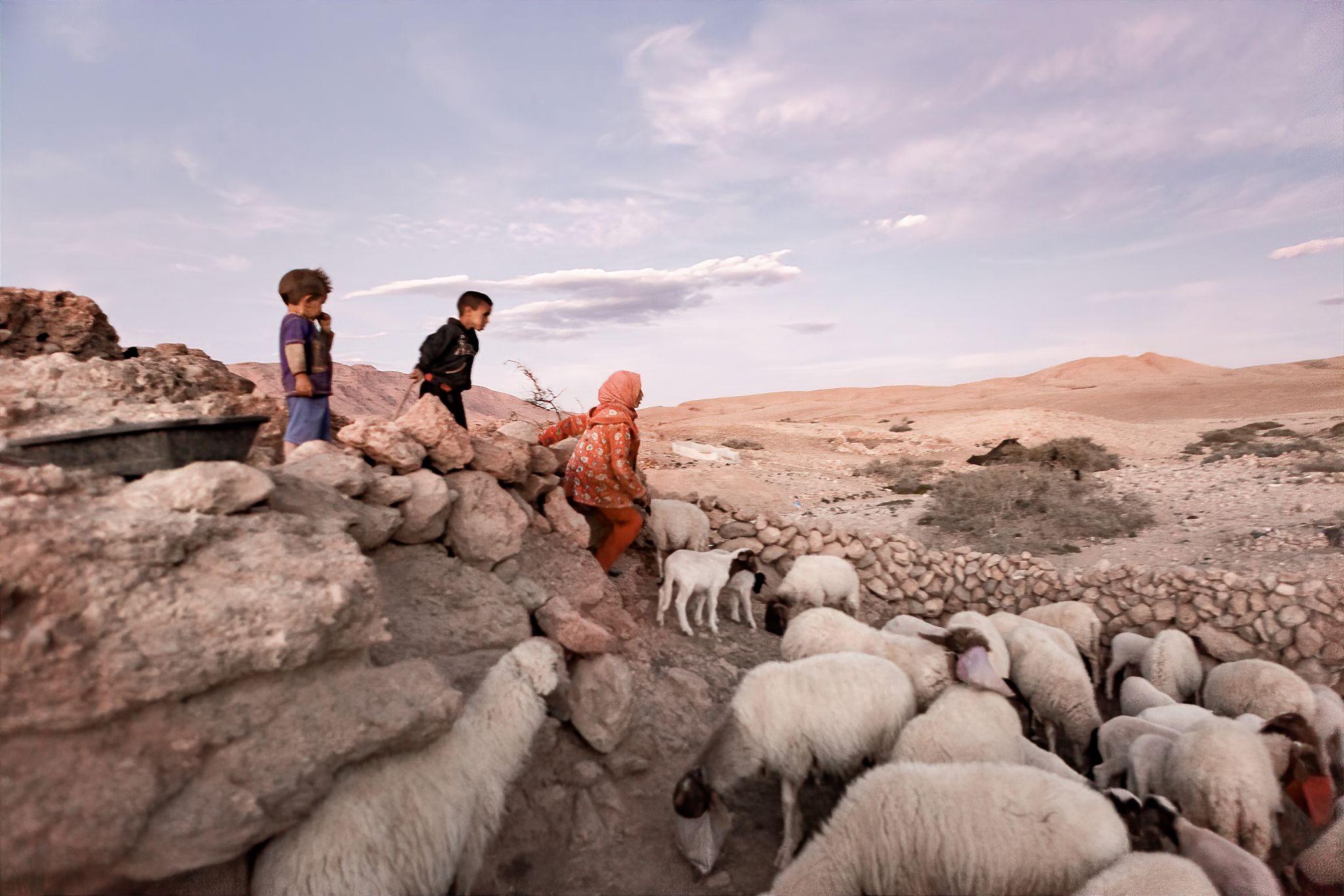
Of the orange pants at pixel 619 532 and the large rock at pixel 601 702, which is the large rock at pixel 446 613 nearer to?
the large rock at pixel 601 702

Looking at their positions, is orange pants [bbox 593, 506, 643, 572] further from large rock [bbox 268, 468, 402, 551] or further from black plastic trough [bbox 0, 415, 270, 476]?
black plastic trough [bbox 0, 415, 270, 476]

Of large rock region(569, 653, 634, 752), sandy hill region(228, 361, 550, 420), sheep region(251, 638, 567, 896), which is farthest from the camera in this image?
sandy hill region(228, 361, 550, 420)

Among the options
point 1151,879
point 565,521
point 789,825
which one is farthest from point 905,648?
point 565,521

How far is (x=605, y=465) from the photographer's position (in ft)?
19.3

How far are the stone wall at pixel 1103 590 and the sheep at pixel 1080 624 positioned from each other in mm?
627

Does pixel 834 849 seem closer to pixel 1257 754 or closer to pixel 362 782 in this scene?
pixel 362 782

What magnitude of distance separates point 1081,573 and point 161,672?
7.84m

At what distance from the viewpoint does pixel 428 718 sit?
312 centimetres

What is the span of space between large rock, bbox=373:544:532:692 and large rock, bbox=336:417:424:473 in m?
0.52

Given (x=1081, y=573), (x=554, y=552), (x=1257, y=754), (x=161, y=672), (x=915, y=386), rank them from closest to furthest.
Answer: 1. (x=161, y=672)
2. (x=1257, y=754)
3. (x=554, y=552)
4. (x=1081, y=573)
5. (x=915, y=386)

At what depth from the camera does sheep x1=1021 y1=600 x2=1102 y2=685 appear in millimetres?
6379

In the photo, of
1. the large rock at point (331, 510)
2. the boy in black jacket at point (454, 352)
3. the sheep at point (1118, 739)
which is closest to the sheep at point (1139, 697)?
the sheep at point (1118, 739)

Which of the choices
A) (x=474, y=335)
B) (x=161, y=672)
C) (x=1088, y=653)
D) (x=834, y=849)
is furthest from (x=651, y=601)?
(x=161, y=672)

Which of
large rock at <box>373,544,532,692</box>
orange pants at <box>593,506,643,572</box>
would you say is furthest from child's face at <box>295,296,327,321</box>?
orange pants at <box>593,506,643,572</box>
